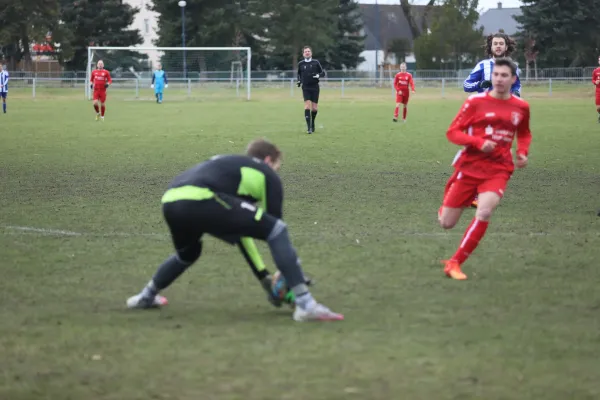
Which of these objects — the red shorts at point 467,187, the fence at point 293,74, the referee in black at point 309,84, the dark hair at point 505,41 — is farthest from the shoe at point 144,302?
the fence at point 293,74

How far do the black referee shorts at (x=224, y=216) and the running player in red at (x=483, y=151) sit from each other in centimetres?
229

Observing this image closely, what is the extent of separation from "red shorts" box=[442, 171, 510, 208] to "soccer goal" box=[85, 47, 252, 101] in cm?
4471

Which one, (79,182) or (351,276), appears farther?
(79,182)

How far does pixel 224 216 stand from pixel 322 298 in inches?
52.8

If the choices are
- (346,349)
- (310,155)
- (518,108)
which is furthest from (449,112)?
(346,349)

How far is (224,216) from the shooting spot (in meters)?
6.15

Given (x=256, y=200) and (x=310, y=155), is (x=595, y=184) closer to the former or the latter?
(x=310, y=155)

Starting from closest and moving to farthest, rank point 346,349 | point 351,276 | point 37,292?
point 346,349 → point 37,292 → point 351,276

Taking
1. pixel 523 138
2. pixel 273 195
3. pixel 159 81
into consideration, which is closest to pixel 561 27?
pixel 159 81

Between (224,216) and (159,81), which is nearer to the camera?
(224,216)

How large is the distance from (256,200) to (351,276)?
1898 mm

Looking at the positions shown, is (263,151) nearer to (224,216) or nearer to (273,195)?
(273,195)

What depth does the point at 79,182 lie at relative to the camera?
48.8ft

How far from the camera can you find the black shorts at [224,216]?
20.1 ft
